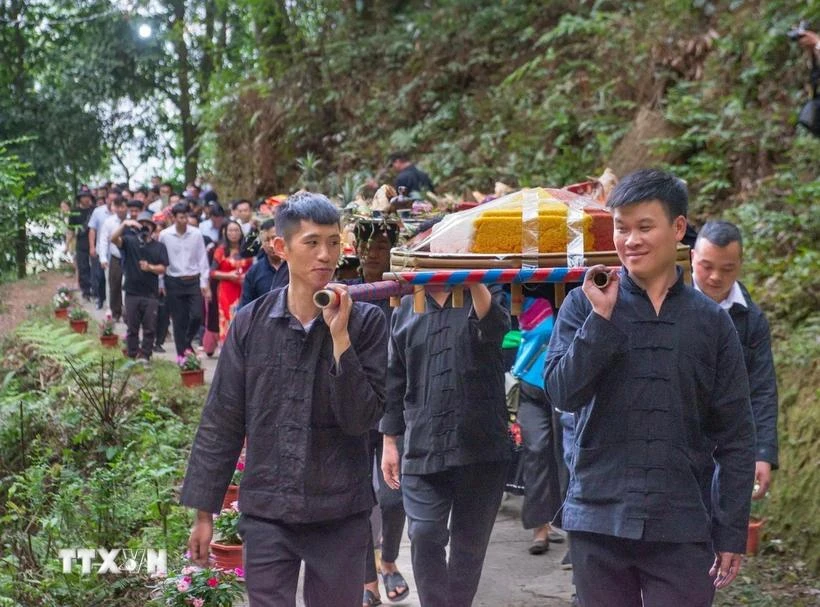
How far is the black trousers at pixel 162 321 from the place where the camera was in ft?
56.7

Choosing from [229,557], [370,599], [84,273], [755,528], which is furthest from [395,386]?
[84,273]

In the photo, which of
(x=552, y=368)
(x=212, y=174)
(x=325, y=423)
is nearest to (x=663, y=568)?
(x=552, y=368)

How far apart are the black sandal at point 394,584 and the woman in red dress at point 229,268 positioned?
29.1 feet

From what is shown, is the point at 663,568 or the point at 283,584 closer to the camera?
the point at 663,568

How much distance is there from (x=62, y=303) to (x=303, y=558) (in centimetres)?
1629

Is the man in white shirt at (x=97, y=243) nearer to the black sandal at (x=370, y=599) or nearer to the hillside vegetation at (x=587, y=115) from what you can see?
the hillside vegetation at (x=587, y=115)

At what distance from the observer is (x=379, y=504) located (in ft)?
23.2

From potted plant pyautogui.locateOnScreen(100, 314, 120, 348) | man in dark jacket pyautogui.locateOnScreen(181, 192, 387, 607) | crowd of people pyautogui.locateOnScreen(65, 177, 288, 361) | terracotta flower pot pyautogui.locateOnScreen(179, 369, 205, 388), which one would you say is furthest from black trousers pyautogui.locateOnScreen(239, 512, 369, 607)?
potted plant pyautogui.locateOnScreen(100, 314, 120, 348)

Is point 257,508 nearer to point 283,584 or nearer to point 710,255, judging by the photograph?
point 283,584

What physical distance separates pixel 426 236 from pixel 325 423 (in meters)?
1.30

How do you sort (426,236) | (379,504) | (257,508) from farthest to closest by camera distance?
(379,504) < (426,236) < (257,508)

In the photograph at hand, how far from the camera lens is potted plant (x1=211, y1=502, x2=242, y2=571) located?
7.05 m

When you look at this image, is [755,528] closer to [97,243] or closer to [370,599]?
[370,599]

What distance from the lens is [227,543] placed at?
23.5 feet
